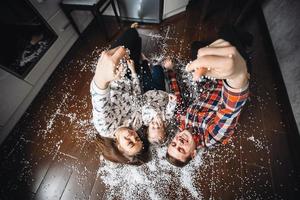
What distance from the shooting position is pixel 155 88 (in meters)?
1.47

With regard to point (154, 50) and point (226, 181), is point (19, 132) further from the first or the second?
point (226, 181)

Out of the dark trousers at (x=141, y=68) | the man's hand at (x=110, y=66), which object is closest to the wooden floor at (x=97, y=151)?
the dark trousers at (x=141, y=68)

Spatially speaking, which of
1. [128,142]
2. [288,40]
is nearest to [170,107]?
[128,142]

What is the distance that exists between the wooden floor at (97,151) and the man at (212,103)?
358 millimetres

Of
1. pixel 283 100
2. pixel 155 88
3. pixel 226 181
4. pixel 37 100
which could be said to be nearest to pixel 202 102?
pixel 155 88

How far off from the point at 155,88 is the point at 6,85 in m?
1.29

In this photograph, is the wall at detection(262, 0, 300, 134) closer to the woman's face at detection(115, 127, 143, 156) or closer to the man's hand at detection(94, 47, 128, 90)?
the woman's face at detection(115, 127, 143, 156)

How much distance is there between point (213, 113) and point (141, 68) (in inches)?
31.5

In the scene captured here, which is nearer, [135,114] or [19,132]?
[135,114]

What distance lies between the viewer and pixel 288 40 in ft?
5.54

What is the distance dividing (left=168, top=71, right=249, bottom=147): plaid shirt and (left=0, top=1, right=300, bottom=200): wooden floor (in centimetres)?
36

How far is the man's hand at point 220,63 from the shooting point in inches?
23.2

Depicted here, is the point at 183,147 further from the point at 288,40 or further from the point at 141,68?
the point at 288,40

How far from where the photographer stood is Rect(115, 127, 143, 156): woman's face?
3.45 ft
